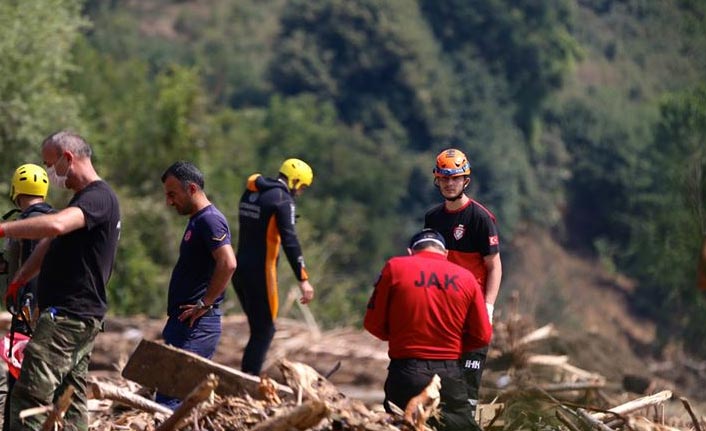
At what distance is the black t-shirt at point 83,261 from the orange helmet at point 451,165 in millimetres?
2726

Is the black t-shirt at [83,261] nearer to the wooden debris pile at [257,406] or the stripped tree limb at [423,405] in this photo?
the wooden debris pile at [257,406]

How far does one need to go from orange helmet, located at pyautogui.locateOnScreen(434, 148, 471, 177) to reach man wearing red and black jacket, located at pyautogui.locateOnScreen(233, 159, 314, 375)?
2.53 m

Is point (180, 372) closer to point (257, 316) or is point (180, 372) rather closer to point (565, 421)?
point (565, 421)

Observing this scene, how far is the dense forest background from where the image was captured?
47844mm

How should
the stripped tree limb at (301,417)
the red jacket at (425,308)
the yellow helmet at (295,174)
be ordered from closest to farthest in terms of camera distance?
the stripped tree limb at (301,417) → the red jacket at (425,308) → the yellow helmet at (295,174)

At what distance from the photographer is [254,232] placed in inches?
508

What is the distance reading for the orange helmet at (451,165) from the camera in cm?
1053

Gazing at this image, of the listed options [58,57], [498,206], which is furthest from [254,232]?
[498,206]

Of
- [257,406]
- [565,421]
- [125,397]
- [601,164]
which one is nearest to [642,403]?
[565,421]

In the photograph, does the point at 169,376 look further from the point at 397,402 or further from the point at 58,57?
the point at 58,57

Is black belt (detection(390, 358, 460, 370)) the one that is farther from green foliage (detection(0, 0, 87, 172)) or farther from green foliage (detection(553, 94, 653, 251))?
green foliage (detection(553, 94, 653, 251))

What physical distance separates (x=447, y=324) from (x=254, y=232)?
166 inches

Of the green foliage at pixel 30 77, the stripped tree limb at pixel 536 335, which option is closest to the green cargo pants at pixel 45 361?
the stripped tree limb at pixel 536 335

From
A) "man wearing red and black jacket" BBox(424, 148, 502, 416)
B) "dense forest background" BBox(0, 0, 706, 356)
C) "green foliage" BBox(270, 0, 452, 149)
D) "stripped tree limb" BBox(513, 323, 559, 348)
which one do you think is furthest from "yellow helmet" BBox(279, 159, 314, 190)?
"green foliage" BBox(270, 0, 452, 149)
